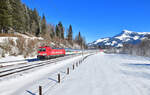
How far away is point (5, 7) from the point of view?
32656 mm

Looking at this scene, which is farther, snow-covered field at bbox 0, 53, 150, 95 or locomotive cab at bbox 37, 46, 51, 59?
locomotive cab at bbox 37, 46, 51, 59

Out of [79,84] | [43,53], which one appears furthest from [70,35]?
[79,84]

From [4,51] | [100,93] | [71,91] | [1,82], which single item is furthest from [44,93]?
[4,51]

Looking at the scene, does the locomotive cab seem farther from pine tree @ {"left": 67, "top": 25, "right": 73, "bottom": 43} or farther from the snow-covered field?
pine tree @ {"left": 67, "top": 25, "right": 73, "bottom": 43}

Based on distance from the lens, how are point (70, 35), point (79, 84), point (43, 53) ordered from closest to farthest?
point (79, 84), point (43, 53), point (70, 35)

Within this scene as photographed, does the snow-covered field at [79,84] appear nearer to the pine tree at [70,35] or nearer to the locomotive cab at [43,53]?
the locomotive cab at [43,53]

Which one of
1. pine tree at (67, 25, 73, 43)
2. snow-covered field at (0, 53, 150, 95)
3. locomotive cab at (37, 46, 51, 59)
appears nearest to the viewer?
snow-covered field at (0, 53, 150, 95)

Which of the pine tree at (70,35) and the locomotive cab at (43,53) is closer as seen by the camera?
the locomotive cab at (43,53)

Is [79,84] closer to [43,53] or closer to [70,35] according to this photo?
[43,53]

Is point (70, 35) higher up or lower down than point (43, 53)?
higher up

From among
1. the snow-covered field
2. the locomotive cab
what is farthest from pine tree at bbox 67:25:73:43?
the snow-covered field

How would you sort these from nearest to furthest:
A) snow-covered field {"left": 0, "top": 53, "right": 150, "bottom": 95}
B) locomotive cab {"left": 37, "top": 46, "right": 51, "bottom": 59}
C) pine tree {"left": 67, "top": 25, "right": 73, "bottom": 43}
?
snow-covered field {"left": 0, "top": 53, "right": 150, "bottom": 95}, locomotive cab {"left": 37, "top": 46, "right": 51, "bottom": 59}, pine tree {"left": 67, "top": 25, "right": 73, "bottom": 43}

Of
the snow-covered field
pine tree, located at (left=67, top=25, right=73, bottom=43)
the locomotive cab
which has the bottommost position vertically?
the snow-covered field

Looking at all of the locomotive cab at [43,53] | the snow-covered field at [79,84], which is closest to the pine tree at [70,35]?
the locomotive cab at [43,53]
